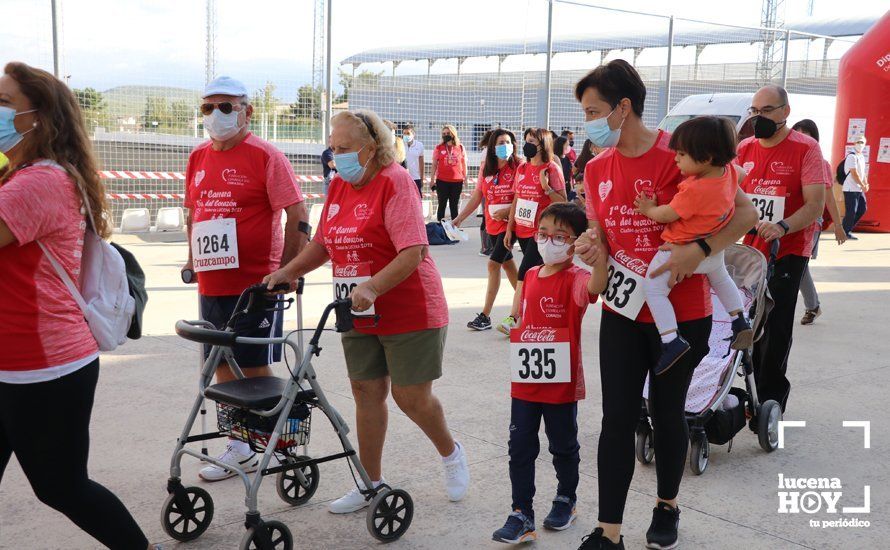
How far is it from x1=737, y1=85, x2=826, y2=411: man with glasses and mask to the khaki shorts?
2.20m

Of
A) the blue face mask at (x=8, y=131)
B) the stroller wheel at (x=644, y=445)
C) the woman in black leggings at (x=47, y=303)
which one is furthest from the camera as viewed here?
the stroller wheel at (x=644, y=445)

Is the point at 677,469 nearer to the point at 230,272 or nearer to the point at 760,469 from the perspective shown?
the point at 760,469

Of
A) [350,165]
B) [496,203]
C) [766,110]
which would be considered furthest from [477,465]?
[496,203]

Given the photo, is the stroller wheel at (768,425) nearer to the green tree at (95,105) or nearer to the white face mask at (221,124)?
the white face mask at (221,124)

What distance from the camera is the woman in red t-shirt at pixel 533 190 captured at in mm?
7523

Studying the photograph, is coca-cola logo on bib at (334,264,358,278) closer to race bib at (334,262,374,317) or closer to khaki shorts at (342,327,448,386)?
race bib at (334,262,374,317)

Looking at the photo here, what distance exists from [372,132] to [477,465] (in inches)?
74.0

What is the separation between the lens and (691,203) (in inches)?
127

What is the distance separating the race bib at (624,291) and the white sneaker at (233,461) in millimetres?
2023

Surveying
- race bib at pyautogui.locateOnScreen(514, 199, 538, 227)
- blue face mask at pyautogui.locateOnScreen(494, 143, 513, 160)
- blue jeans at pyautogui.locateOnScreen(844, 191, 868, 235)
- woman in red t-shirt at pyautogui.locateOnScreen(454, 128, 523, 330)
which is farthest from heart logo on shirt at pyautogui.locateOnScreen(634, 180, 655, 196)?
blue jeans at pyautogui.locateOnScreen(844, 191, 868, 235)

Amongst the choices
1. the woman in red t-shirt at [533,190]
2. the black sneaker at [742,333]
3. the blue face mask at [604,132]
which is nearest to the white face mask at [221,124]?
the blue face mask at [604,132]

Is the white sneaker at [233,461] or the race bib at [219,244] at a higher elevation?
the race bib at [219,244]

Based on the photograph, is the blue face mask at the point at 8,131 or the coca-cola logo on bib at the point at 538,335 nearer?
the blue face mask at the point at 8,131

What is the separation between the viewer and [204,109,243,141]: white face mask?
4.26 metres
